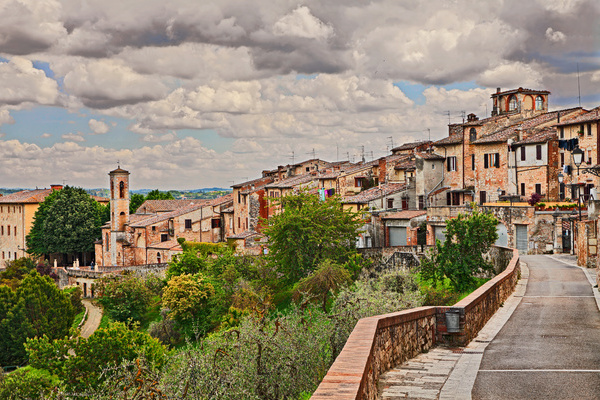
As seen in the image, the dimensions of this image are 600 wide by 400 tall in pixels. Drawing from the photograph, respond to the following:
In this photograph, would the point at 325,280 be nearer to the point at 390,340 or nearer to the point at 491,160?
the point at 491,160

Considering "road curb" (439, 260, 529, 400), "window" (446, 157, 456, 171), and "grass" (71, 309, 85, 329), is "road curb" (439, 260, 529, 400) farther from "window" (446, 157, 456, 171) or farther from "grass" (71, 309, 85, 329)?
"grass" (71, 309, 85, 329)

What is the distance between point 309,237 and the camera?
4147 cm

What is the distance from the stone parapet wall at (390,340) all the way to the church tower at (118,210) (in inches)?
2219

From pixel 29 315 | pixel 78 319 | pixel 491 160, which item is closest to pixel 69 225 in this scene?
pixel 78 319

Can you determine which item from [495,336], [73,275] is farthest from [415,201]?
[495,336]

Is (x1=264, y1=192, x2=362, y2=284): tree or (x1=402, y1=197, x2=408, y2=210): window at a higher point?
(x1=402, y1=197, x2=408, y2=210): window

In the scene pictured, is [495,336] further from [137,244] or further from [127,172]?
[127,172]

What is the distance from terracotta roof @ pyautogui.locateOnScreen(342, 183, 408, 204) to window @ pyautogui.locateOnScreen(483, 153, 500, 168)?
669 cm

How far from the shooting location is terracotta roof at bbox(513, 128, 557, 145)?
45003 millimetres

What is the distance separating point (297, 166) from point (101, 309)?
29.3 meters

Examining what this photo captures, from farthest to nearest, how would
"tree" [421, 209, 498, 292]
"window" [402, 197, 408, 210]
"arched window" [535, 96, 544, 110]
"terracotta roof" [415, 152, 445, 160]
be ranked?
"arched window" [535, 96, 544, 110]
"terracotta roof" [415, 152, 445, 160]
"window" [402, 197, 408, 210]
"tree" [421, 209, 498, 292]

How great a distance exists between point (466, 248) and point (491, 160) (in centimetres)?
2676

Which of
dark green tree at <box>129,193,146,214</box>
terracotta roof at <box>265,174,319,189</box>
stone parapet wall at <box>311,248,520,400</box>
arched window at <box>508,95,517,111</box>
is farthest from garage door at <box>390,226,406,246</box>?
dark green tree at <box>129,193,146,214</box>

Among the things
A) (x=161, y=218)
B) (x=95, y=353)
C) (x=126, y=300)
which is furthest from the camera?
(x=161, y=218)
